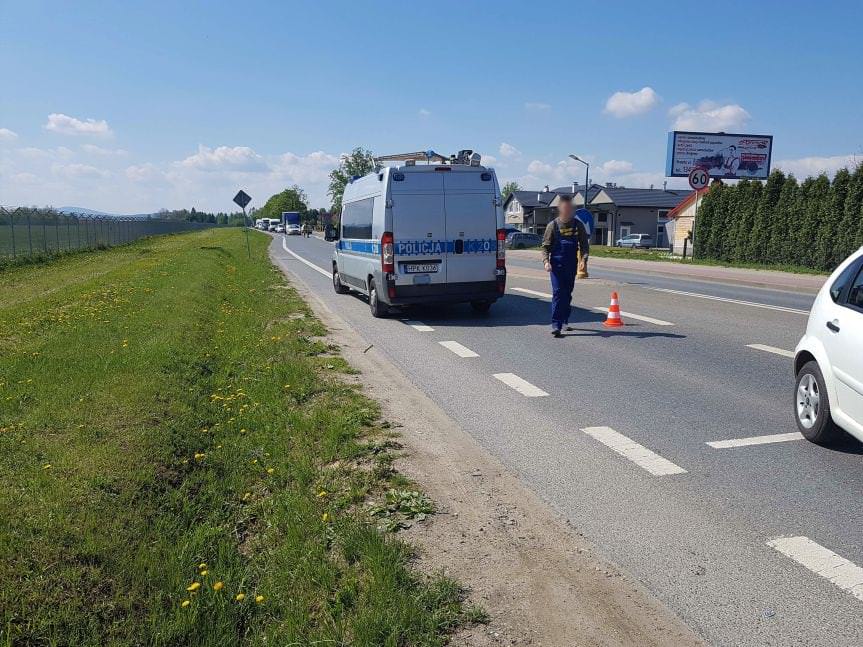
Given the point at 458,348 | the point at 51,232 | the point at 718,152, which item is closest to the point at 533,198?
the point at 718,152

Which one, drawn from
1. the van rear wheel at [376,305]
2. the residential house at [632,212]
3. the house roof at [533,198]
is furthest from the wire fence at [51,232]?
the house roof at [533,198]

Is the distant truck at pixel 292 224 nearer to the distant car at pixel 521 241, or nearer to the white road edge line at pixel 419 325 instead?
the distant car at pixel 521 241

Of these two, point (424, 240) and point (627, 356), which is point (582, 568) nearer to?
point (627, 356)

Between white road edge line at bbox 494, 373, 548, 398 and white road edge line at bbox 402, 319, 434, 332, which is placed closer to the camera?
white road edge line at bbox 494, 373, 548, 398

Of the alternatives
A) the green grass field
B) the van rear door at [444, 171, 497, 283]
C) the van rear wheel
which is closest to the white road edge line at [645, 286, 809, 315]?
the van rear door at [444, 171, 497, 283]

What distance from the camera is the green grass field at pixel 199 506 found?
3.10 meters

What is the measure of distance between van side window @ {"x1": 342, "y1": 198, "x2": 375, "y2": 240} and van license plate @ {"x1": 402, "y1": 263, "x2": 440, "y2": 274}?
1.22 metres

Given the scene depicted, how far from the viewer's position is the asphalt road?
3279 millimetres

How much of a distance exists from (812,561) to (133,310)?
37.8 ft

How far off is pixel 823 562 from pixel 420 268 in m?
9.12

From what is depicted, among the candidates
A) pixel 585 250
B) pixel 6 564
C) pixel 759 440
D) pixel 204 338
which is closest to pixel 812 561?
pixel 759 440

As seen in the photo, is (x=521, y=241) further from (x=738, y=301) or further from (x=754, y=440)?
(x=754, y=440)

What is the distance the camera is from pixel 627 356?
8.93 meters

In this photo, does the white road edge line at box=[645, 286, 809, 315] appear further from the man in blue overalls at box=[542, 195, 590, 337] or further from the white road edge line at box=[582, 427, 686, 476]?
the white road edge line at box=[582, 427, 686, 476]
